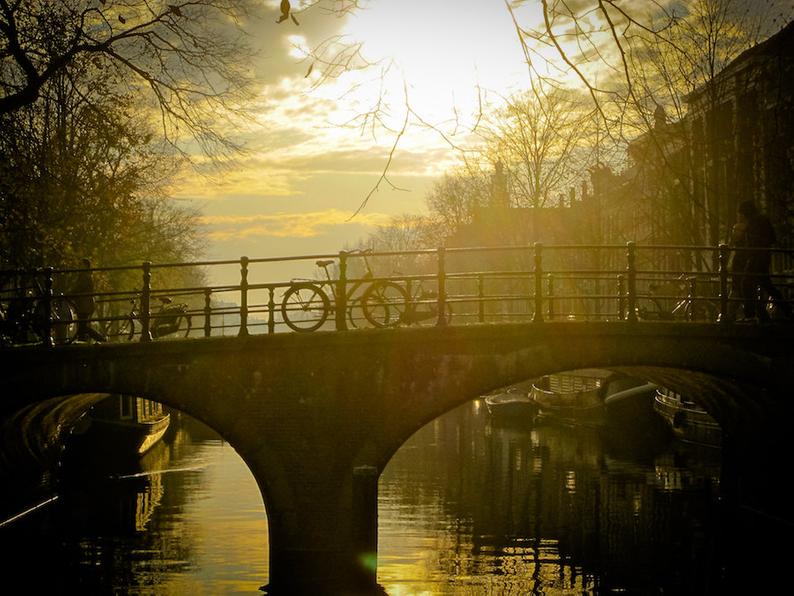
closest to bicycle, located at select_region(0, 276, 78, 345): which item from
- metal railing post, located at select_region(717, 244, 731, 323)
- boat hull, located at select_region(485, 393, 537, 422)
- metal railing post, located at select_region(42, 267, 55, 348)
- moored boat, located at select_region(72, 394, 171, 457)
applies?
metal railing post, located at select_region(42, 267, 55, 348)

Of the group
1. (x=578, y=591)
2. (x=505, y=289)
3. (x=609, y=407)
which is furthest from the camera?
(x=505, y=289)

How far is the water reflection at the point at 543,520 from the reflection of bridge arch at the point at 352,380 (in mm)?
1441

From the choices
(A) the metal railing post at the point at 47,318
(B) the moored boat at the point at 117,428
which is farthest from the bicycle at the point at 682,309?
(B) the moored boat at the point at 117,428

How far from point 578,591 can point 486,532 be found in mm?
3673

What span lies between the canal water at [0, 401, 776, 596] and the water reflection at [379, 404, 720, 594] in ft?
0.13

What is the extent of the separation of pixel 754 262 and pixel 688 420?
1240cm

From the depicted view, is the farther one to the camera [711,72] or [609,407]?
[609,407]

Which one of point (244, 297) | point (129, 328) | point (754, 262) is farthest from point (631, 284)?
point (129, 328)

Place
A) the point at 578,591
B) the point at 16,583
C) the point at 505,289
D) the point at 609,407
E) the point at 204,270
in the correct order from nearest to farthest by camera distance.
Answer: the point at 578,591 < the point at 16,583 < the point at 609,407 < the point at 505,289 < the point at 204,270

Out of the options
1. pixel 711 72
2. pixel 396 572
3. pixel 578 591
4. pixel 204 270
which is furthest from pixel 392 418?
pixel 204 270

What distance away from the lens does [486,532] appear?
16000mm

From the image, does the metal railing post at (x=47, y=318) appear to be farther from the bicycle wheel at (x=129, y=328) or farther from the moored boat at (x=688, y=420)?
the moored boat at (x=688, y=420)

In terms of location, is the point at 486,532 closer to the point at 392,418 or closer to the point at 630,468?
the point at 392,418

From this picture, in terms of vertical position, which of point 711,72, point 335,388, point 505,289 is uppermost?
point 711,72
